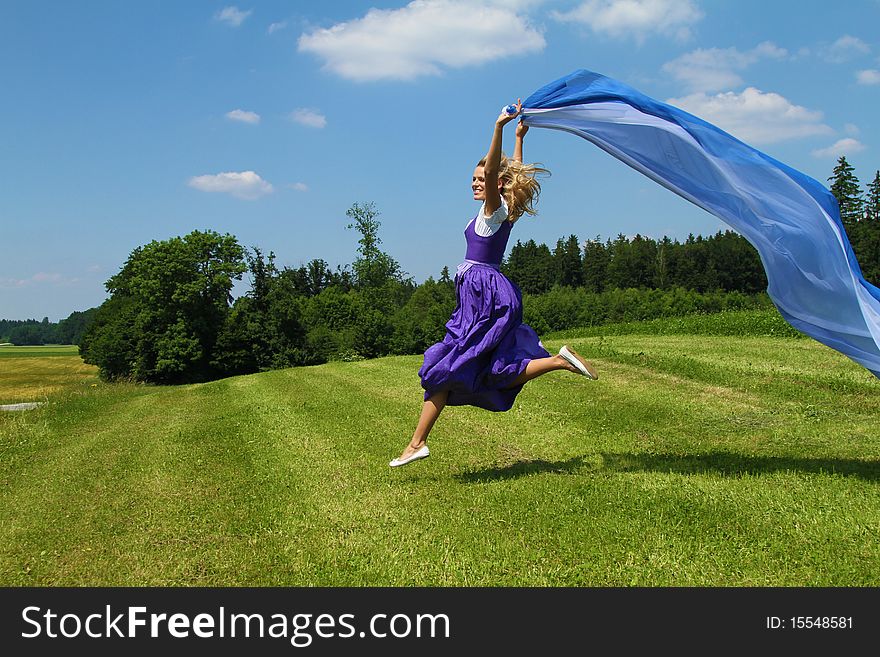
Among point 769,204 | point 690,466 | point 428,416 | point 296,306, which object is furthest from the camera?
point 296,306

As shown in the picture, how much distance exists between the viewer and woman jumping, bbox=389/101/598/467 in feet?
22.3

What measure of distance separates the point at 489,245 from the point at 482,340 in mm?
933

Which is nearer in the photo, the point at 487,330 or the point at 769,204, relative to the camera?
the point at 769,204

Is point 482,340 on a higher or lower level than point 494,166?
lower

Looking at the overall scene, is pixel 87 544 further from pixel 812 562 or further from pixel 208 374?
pixel 208 374

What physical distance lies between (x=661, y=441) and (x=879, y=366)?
312 centimetres

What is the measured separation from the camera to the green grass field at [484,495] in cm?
470

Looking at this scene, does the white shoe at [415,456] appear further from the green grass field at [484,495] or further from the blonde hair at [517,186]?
the blonde hair at [517,186]

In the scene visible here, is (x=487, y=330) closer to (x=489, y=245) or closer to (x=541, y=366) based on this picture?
(x=541, y=366)

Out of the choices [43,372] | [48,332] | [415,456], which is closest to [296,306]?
[43,372]

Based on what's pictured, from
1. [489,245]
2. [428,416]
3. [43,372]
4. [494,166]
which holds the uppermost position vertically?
[494,166]

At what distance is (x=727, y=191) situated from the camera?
6.59m

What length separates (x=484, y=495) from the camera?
20.5 ft

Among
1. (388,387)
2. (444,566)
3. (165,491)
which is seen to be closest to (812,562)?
(444,566)
